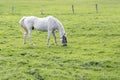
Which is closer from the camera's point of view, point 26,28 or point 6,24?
point 26,28

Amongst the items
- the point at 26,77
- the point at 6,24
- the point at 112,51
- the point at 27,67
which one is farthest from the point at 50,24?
the point at 6,24

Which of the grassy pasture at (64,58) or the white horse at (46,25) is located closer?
the grassy pasture at (64,58)

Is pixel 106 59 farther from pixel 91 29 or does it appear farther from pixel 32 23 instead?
pixel 91 29

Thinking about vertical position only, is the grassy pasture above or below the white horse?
below

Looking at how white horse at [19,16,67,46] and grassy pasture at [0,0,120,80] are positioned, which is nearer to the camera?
grassy pasture at [0,0,120,80]

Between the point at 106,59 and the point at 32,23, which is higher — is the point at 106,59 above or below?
below

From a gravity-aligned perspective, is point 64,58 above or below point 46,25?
below

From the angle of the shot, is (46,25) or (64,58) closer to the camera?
(64,58)

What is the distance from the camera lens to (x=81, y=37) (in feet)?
82.7

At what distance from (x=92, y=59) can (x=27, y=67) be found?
367 cm

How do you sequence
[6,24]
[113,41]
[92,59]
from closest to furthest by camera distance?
[92,59]
[113,41]
[6,24]

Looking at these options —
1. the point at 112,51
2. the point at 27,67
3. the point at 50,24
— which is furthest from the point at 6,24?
the point at 27,67

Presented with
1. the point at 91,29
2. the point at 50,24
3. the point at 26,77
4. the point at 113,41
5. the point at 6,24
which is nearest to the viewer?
the point at 26,77

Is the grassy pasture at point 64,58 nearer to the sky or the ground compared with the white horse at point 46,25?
nearer to the ground
